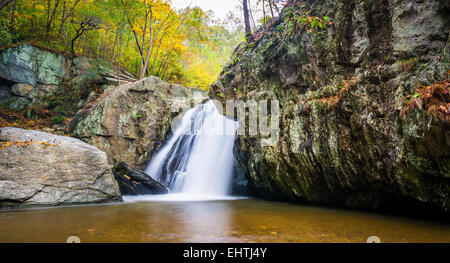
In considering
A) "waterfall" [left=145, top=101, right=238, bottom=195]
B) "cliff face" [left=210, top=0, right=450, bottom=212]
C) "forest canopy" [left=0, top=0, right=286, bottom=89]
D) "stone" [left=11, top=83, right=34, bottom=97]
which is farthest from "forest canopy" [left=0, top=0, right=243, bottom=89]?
"cliff face" [left=210, top=0, right=450, bottom=212]

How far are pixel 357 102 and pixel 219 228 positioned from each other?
3.54 m

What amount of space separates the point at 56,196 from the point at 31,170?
0.95 m

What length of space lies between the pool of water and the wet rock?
369 cm

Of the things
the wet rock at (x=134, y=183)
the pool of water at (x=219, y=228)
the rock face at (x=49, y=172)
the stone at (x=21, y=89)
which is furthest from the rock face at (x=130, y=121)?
the pool of water at (x=219, y=228)

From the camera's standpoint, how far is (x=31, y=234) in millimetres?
3268

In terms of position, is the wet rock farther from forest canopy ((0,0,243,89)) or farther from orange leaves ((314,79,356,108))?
forest canopy ((0,0,243,89))

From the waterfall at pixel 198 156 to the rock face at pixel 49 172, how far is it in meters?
3.43

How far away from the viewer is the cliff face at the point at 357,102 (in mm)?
3574

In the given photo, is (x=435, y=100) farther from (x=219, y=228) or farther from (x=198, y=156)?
(x=198, y=156)

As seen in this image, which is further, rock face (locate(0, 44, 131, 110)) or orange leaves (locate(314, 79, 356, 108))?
rock face (locate(0, 44, 131, 110))

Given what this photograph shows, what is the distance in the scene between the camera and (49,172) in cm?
631

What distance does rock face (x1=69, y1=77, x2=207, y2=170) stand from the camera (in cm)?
1208
